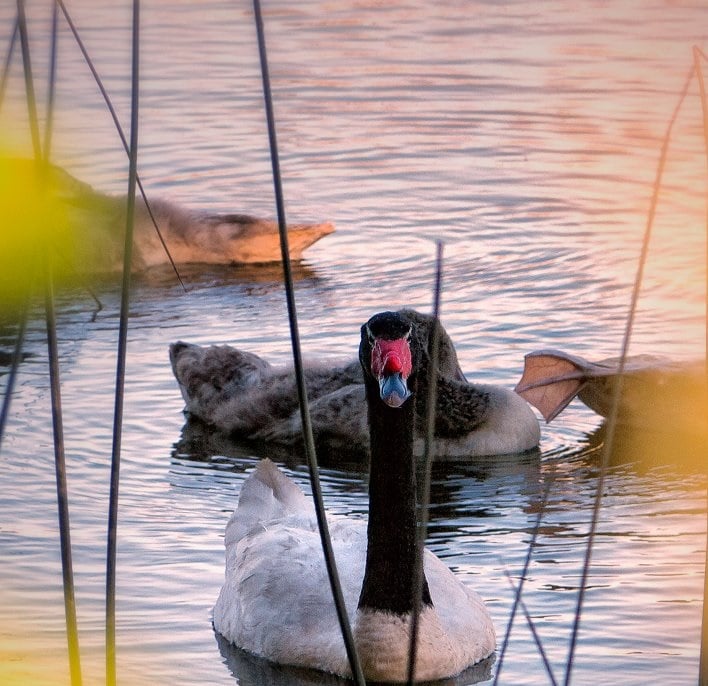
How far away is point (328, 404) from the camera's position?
30.3ft

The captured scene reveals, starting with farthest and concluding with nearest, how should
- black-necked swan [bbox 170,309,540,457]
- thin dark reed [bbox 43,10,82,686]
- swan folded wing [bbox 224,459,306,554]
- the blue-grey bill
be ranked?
black-necked swan [bbox 170,309,540,457]
swan folded wing [bbox 224,459,306,554]
the blue-grey bill
thin dark reed [bbox 43,10,82,686]

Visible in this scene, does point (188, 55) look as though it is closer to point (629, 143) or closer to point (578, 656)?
point (629, 143)

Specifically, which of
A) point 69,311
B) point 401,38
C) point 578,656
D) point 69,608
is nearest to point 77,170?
point 69,311

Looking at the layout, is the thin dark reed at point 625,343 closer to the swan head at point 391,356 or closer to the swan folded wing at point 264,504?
the swan head at point 391,356

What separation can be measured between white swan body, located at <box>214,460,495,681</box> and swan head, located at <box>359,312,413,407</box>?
2.48 ft

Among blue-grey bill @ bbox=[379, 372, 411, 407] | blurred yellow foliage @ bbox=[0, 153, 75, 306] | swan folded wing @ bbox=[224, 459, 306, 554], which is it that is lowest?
swan folded wing @ bbox=[224, 459, 306, 554]

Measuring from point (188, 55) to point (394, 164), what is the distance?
5478mm

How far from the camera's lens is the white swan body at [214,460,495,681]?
19.7ft

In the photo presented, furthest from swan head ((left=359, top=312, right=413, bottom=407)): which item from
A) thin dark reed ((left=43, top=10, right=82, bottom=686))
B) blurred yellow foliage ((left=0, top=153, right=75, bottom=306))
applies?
blurred yellow foliage ((left=0, top=153, right=75, bottom=306))

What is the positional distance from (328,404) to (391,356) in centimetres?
332

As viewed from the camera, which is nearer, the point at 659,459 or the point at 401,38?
the point at 659,459

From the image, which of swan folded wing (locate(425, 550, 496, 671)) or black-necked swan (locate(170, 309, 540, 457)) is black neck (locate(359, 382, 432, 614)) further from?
black-necked swan (locate(170, 309, 540, 457))

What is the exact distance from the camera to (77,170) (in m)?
15.0

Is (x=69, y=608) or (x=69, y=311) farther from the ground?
(x=69, y=608)
